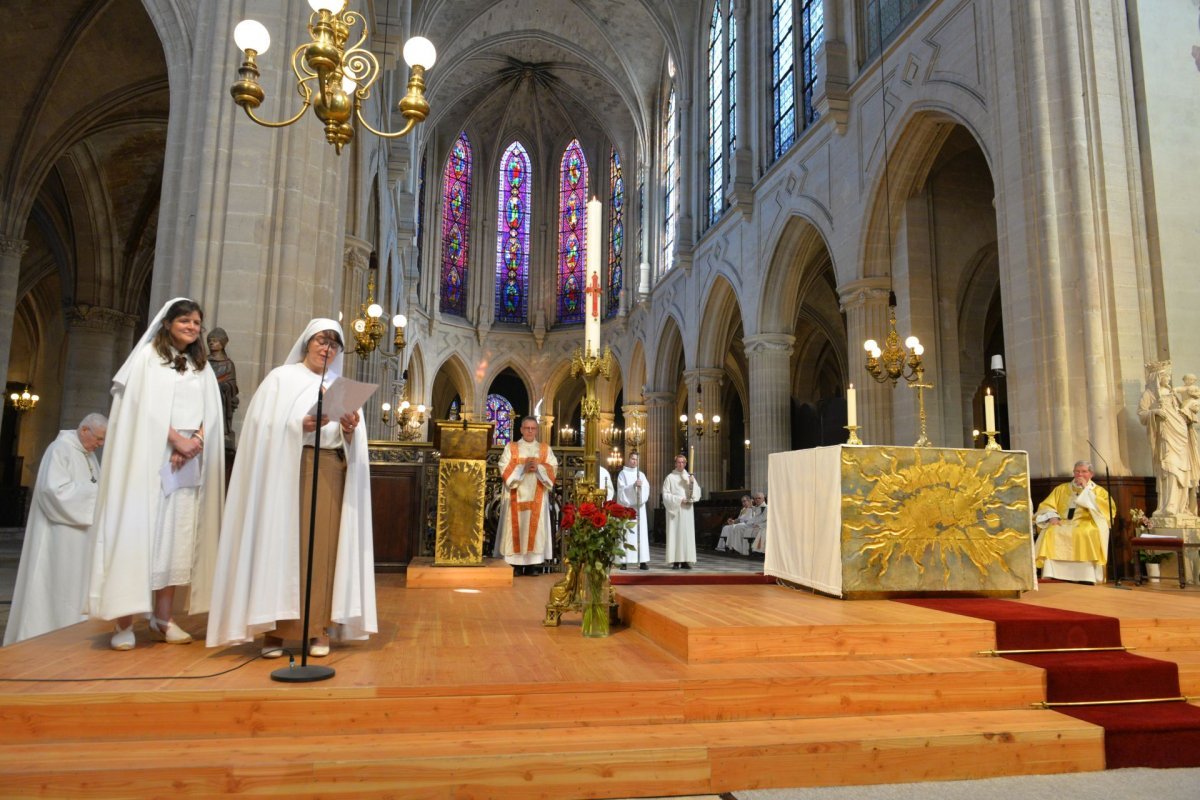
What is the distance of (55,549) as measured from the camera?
513cm

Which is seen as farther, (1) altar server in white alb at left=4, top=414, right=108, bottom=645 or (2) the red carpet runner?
(1) altar server in white alb at left=4, top=414, right=108, bottom=645

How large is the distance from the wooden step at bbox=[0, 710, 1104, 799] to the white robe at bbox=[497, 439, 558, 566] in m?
4.84

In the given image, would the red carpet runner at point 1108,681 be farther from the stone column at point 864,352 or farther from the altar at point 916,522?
the stone column at point 864,352

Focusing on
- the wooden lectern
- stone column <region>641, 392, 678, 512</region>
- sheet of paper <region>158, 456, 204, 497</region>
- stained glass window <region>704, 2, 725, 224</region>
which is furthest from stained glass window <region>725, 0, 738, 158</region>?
sheet of paper <region>158, 456, 204, 497</region>

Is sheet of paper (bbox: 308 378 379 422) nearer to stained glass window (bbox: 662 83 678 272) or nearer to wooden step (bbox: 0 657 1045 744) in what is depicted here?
wooden step (bbox: 0 657 1045 744)

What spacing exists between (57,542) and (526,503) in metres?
3.96

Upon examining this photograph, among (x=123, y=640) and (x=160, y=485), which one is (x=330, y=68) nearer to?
(x=160, y=485)

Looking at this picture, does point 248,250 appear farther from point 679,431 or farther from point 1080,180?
point 679,431

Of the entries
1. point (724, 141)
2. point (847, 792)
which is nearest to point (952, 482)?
point (847, 792)

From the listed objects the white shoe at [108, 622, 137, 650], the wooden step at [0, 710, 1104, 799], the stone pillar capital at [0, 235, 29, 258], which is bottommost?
the wooden step at [0, 710, 1104, 799]

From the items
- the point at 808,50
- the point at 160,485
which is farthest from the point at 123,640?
the point at 808,50

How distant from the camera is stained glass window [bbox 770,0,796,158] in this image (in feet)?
50.3

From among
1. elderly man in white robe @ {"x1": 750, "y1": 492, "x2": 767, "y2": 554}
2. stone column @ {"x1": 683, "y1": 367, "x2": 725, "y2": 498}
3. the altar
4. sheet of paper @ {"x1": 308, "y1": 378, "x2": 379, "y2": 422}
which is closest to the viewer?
sheet of paper @ {"x1": 308, "y1": 378, "x2": 379, "y2": 422}

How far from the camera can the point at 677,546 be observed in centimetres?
1268
